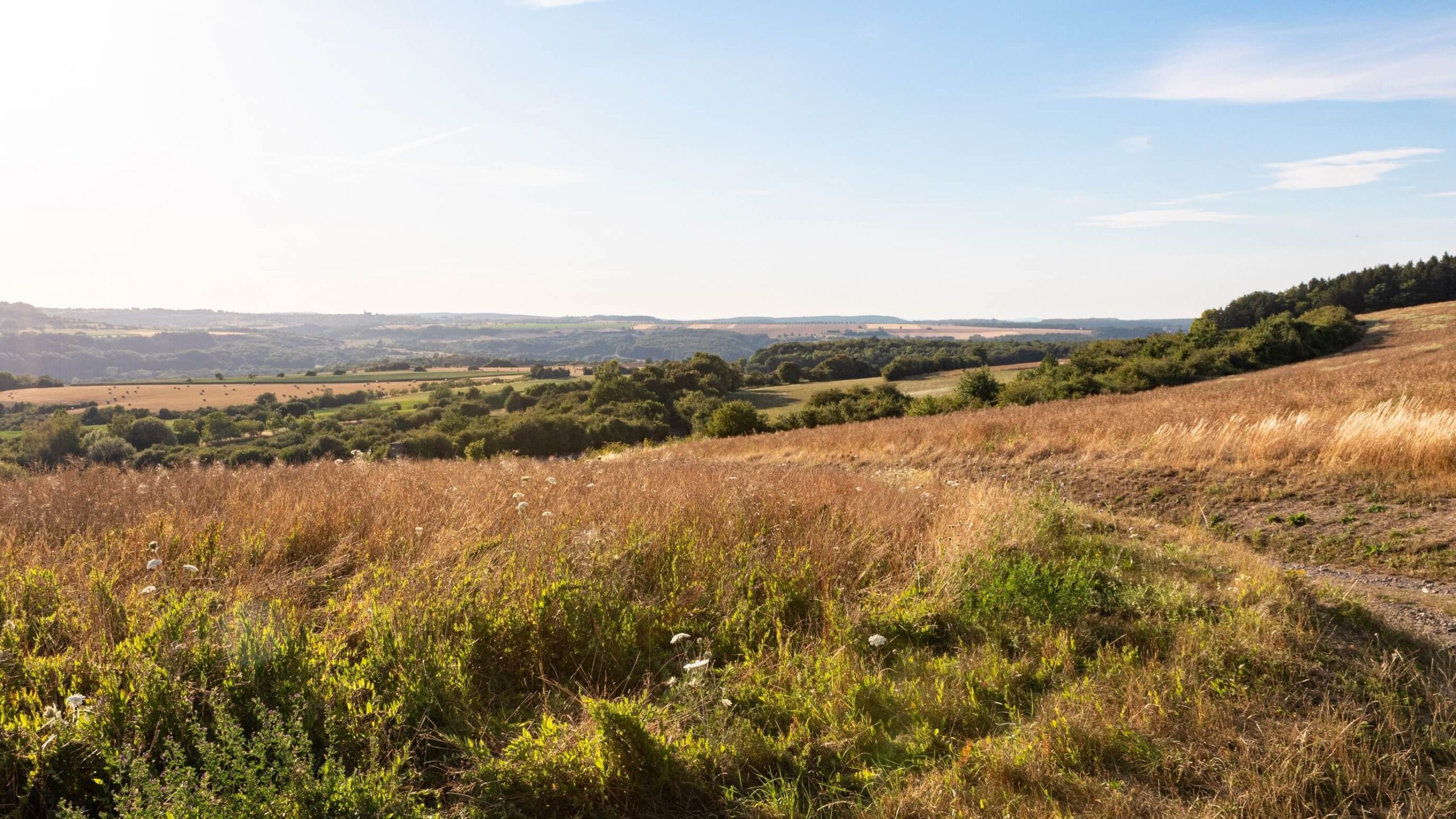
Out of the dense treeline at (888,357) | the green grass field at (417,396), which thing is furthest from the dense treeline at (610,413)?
the dense treeline at (888,357)

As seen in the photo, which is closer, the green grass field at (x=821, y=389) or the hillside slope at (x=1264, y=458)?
the hillside slope at (x=1264, y=458)

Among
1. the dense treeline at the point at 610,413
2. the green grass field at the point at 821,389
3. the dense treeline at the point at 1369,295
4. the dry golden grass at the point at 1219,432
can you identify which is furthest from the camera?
the dense treeline at the point at 1369,295

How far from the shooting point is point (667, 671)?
4.16m

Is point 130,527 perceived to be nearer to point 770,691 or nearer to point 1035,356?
point 770,691

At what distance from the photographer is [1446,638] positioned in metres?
4.57

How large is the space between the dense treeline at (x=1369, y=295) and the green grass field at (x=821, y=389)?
27.6 meters

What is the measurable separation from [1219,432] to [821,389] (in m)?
58.4

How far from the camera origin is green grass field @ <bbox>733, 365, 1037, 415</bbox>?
55.6 m

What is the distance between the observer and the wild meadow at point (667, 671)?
115 inches

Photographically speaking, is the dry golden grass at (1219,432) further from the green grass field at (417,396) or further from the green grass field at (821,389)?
the green grass field at (417,396)

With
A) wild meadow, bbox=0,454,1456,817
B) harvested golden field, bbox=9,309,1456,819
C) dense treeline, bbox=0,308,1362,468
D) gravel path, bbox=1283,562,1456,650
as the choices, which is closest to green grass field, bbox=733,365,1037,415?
dense treeline, bbox=0,308,1362,468

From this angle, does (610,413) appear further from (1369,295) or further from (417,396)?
(1369,295)

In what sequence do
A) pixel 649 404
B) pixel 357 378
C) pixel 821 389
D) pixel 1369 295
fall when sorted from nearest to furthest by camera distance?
pixel 649 404
pixel 821 389
pixel 1369 295
pixel 357 378

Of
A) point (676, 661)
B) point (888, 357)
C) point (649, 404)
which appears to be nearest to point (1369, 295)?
point (888, 357)
